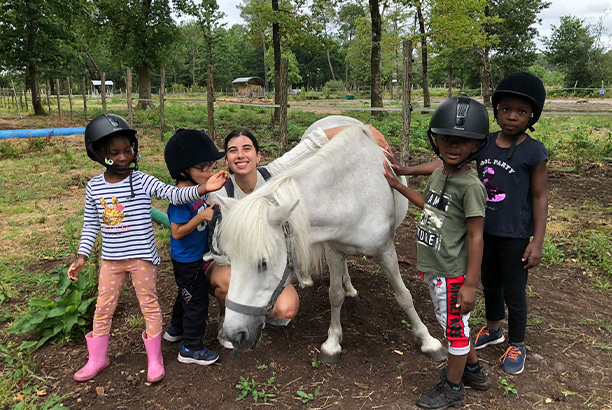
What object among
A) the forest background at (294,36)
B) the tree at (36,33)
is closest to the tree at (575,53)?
the forest background at (294,36)

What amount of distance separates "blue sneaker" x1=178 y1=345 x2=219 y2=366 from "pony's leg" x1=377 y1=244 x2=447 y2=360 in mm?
1350

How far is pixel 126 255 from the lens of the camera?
2.33m

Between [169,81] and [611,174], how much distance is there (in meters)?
57.7

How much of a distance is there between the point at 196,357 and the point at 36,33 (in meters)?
19.8

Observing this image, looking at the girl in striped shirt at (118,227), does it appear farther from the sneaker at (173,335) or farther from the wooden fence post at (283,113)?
the wooden fence post at (283,113)

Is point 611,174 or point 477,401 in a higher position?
point 611,174

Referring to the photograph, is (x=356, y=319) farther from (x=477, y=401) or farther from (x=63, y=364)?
(x=63, y=364)

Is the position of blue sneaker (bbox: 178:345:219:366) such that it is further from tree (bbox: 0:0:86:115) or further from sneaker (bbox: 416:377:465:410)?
tree (bbox: 0:0:86:115)

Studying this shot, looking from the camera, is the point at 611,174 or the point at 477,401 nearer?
the point at 477,401

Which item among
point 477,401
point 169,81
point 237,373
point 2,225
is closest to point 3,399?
point 237,373

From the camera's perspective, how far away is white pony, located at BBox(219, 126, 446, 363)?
5.99ft

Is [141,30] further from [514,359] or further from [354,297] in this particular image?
[514,359]

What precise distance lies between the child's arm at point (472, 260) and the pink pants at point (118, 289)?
1880 millimetres

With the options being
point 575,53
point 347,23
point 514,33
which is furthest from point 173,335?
point 347,23
